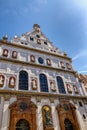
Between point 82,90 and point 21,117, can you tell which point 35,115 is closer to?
point 21,117

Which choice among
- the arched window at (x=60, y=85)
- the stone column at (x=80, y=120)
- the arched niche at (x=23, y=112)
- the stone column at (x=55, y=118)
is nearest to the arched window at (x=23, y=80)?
the arched niche at (x=23, y=112)

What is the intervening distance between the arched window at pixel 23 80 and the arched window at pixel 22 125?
3.55m

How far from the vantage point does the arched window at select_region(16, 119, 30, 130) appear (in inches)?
426

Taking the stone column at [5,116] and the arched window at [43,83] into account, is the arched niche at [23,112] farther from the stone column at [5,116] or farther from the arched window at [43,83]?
the arched window at [43,83]

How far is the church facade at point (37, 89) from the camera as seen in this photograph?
37.5 ft

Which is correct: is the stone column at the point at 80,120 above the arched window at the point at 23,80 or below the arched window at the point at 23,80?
below

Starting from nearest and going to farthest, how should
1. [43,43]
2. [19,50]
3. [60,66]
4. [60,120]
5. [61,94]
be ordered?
[60,120], [61,94], [19,50], [60,66], [43,43]

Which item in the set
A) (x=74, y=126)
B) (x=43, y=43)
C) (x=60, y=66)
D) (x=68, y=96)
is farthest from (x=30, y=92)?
(x=43, y=43)

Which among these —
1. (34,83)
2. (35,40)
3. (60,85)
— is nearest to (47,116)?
(34,83)

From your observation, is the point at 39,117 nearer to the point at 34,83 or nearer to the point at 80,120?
the point at 34,83

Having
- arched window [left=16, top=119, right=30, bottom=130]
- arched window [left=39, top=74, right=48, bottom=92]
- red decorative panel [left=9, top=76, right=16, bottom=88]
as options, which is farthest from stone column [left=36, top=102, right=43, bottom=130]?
red decorative panel [left=9, top=76, right=16, bottom=88]

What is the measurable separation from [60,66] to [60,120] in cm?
891

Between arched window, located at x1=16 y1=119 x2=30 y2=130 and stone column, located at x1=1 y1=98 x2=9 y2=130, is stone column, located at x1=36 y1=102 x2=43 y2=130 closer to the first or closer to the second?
arched window, located at x1=16 y1=119 x2=30 y2=130

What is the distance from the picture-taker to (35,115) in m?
11.8
